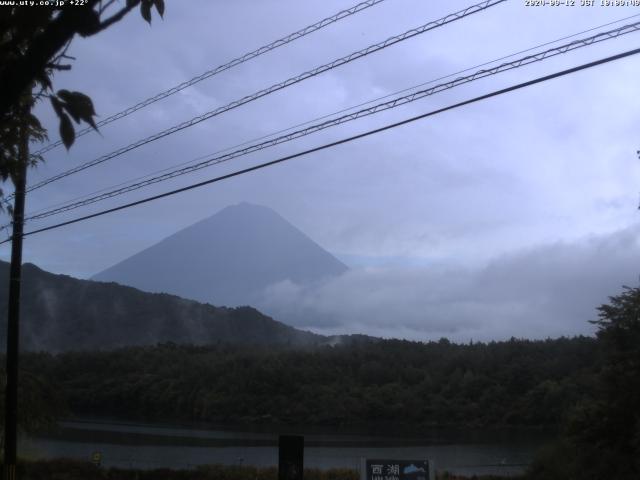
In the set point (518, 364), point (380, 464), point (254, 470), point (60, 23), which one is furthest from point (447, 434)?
point (60, 23)

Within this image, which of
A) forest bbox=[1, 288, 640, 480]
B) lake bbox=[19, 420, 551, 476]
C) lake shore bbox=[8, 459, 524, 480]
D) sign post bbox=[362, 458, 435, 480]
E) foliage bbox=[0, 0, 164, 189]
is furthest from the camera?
lake bbox=[19, 420, 551, 476]

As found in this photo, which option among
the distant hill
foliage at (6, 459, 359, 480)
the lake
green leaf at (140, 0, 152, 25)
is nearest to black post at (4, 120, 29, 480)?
foliage at (6, 459, 359, 480)

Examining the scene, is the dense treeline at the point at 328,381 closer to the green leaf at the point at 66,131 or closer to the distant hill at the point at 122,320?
the distant hill at the point at 122,320

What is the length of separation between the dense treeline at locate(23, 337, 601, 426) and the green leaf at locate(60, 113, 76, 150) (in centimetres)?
3449

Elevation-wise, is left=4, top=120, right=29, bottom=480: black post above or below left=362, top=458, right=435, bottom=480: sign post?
above

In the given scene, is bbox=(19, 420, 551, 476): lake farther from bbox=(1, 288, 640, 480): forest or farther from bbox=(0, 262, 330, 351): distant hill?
bbox=(0, 262, 330, 351): distant hill

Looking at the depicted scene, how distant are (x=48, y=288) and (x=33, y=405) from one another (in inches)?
2370

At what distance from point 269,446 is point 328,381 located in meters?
15.5

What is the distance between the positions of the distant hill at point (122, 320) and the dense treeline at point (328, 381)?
665 inches

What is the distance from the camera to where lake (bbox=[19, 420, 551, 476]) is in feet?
93.8

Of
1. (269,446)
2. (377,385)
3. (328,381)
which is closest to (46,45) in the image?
Answer: (269,446)

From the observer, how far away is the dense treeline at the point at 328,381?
39500 millimetres

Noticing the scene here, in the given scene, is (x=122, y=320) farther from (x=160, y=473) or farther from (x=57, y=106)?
(x=57, y=106)

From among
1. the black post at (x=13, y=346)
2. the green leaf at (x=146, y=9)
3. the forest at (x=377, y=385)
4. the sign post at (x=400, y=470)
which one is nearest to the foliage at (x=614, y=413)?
the forest at (x=377, y=385)
